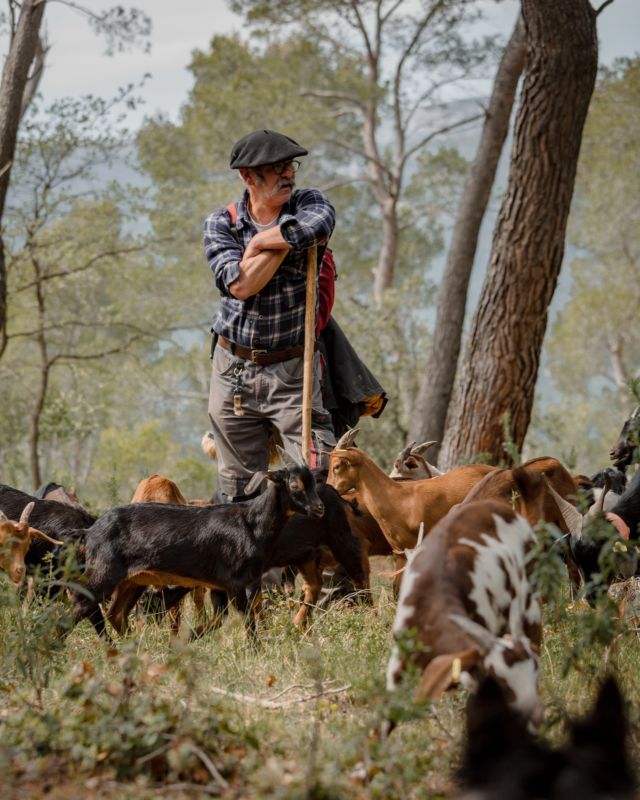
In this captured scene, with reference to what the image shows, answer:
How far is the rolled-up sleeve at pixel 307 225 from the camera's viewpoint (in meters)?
6.56

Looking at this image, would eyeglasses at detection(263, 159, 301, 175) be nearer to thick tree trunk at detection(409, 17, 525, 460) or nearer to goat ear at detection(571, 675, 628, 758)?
goat ear at detection(571, 675, 628, 758)

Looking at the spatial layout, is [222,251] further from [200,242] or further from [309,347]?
[200,242]

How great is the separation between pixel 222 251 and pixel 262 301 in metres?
0.40

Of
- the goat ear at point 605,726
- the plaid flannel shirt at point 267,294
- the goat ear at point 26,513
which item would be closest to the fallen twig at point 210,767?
the goat ear at point 605,726

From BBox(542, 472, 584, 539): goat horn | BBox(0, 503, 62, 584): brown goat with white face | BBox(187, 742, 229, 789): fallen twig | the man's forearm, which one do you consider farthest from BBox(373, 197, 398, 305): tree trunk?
BBox(187, 742, 229, 789): fallen twig

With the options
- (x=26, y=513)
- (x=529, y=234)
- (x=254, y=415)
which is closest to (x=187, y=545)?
(x=26, y=513)

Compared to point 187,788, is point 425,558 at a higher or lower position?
higher

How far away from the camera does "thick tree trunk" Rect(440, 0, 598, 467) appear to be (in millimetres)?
9836

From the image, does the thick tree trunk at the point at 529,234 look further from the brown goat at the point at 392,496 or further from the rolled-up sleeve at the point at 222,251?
the rolled-up sleeve at the point at 222,251

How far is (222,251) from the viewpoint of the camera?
22.4 feet

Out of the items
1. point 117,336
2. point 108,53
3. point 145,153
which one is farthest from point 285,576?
point 117,336

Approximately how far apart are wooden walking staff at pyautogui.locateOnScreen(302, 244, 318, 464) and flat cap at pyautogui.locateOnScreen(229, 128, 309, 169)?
22.6 inches

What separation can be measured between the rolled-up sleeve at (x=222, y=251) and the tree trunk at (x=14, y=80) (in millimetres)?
4230

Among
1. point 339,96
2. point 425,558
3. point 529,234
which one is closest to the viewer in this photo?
point 425,558
